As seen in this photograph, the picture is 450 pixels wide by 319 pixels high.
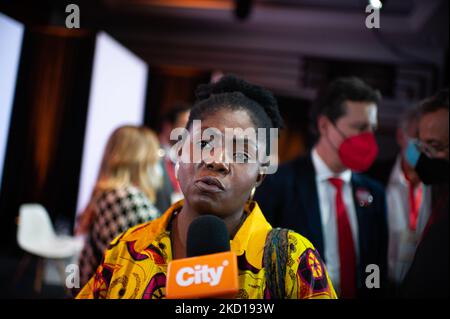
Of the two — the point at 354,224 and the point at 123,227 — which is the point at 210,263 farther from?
the point at 123,227

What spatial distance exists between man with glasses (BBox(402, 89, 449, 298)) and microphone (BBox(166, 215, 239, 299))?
697 millimetres

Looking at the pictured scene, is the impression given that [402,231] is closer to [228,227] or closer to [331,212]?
[331,212]

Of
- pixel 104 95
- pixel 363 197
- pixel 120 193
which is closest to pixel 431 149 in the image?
pixel 363 197

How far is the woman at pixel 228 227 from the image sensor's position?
0.89m

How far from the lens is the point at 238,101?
0.98 m

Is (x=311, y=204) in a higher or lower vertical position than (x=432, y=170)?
lower

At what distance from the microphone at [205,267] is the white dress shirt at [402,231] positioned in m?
0.82

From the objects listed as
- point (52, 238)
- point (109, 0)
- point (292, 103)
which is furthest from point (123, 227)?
point (109, 0)

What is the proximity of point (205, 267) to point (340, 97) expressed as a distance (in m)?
0.90

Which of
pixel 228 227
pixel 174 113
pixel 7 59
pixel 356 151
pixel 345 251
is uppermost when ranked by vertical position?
pixel 7 59

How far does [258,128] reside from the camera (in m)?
0.97

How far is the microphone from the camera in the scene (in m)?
0.73

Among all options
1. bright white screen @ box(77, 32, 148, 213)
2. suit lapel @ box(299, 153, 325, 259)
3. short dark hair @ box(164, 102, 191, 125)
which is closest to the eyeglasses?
suit lapel @ box(299, 153, 325, 259)

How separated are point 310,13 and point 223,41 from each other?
1.03 m
